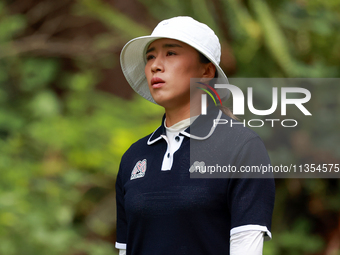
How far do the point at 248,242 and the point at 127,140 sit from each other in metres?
2.60

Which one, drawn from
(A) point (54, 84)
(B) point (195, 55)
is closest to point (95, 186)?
(A) point (54, 84)

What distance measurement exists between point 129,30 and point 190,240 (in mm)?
3021

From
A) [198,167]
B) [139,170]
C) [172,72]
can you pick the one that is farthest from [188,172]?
[172,72]

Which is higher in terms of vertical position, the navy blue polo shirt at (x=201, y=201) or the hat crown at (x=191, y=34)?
the hat crown at (x=191, y=34)

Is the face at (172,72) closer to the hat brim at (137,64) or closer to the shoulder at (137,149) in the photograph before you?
the hat brim at (137,64)

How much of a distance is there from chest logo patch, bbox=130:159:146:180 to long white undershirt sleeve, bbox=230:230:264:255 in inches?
15.6

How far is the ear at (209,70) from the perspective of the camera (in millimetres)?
1405

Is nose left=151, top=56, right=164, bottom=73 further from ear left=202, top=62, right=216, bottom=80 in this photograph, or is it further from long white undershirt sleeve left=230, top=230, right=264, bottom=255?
long white undershirt sleeve left=230, top=230, right=264, bottom=255

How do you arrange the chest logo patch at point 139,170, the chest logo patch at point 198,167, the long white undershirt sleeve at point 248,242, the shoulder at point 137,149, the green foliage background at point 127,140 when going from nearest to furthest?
the long white undershirt sleeve at point 248,242 → the chest logo patch at point 198,167 → the chest logo patch at point 139,170 → the shoulder at point 137,149 → the green foliage background at point 127,140

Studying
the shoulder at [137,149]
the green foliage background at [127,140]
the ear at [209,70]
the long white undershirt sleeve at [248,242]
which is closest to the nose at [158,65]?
the ear at [209,70]

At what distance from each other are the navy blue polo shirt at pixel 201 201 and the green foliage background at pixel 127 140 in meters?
2.31

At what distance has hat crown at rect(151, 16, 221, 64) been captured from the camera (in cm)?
130

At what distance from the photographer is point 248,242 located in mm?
1123

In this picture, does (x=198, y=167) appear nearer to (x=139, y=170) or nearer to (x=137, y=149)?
(x=139, y=170)
